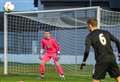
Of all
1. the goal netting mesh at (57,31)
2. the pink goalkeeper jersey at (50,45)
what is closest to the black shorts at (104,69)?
the pink goalkeeper jersey at (50,45)

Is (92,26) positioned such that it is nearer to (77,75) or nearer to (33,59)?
(77,75)

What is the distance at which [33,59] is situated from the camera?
89.7 feet

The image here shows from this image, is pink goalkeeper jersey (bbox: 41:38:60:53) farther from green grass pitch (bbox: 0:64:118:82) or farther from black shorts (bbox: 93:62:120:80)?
black shorts (bbox: 93:62:120:80)

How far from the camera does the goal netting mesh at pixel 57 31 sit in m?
21.0

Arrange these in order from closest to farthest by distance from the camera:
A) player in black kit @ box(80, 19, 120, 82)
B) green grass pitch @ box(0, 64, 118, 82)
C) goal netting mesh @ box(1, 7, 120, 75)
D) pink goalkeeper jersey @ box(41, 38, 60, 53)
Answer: player in black kit @ box(80, 19, 120, 82), green grass pitch @ box(0, 64, 118, 82), pink goalkeeper jersey @ box(41, 38, 60, 53), goal netting mesh @ box(1, 7, 120, 75)

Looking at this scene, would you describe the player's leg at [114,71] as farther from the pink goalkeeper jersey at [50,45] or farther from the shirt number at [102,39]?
the pink goalkeeper jersey at [50,45]

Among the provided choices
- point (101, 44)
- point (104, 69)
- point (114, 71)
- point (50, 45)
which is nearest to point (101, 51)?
point (101, 44)

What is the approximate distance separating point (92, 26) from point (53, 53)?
6890 mm

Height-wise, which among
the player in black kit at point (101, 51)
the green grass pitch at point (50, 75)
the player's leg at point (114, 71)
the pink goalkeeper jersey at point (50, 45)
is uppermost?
the player in black kit at point (101, 51)

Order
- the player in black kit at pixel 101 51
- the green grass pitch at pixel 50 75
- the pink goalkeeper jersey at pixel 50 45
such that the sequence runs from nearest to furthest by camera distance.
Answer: the player in black kit at pixel 101 51
the green grass pitch at pixel 50 75
the pink goalkeeper jersey at pixel 50 45

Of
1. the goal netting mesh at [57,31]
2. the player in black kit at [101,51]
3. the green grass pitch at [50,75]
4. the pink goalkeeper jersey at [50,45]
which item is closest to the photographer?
the player in black kit at [101,51]

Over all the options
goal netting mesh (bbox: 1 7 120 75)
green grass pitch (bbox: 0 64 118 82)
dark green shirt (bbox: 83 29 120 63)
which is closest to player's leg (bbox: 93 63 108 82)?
dark green shirt (bbox: 83 29 120 63)

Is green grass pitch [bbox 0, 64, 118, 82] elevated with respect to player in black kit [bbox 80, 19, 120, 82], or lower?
lower

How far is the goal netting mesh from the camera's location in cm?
2098
